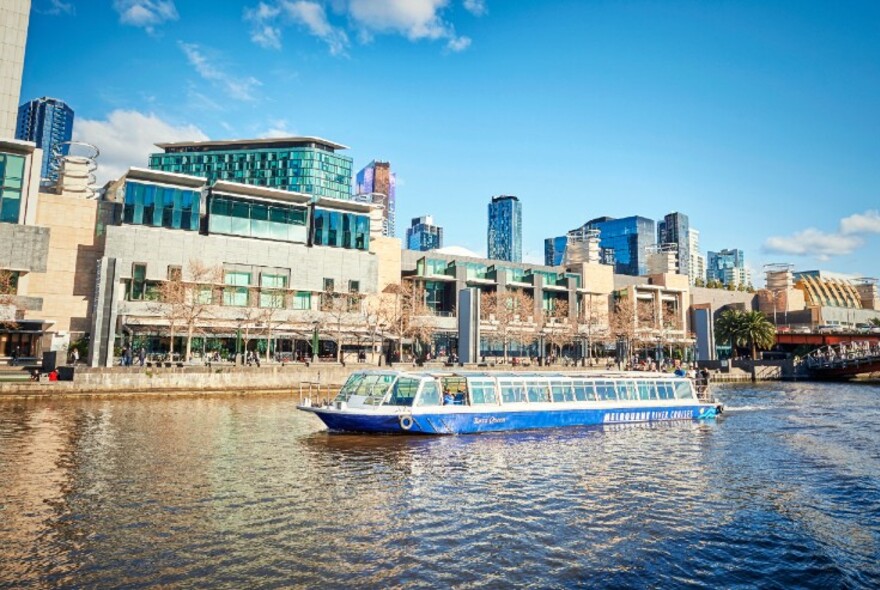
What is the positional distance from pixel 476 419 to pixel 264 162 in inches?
6053

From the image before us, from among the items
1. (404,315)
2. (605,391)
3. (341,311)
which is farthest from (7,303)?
(605,391)

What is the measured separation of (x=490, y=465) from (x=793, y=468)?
467 inches

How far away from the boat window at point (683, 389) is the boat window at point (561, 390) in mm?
10102

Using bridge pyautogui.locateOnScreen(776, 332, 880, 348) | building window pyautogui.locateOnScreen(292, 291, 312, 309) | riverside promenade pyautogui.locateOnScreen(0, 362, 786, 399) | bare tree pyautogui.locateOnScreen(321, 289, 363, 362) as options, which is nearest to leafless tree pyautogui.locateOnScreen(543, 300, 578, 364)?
bare tree pyautogui.locateOnScreen(321, 289, 363, 362)

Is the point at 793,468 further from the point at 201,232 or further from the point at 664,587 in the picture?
the point at 201,232

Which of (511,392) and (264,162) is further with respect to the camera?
(264,162)

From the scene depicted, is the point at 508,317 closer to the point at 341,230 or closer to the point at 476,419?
the point at 341,230

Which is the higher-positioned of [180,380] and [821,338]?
[821,338]

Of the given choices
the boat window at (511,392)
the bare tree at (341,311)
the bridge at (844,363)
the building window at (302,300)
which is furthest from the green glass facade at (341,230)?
the bridge at (844,363)

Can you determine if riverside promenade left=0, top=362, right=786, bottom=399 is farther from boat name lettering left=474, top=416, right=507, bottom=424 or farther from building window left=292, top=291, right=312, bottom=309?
building window left=292, top=291, right=312, bottom=309

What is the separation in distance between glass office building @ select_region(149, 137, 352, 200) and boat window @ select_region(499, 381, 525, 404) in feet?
457

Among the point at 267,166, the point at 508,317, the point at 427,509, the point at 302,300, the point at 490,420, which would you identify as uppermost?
the point at 267,166

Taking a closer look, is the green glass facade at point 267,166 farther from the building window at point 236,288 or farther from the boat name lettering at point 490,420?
the boat name lettering at point 490,420

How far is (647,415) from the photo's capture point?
120 feet
